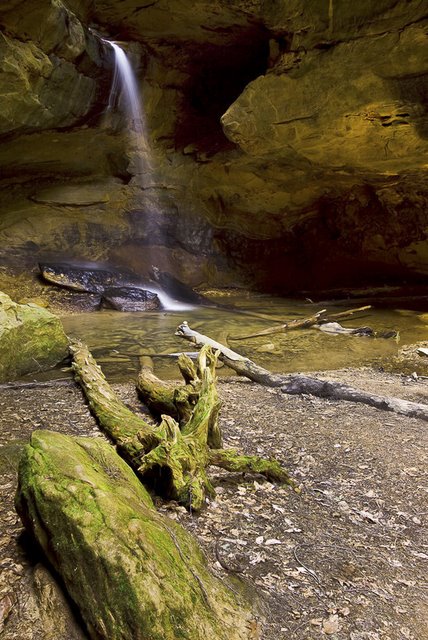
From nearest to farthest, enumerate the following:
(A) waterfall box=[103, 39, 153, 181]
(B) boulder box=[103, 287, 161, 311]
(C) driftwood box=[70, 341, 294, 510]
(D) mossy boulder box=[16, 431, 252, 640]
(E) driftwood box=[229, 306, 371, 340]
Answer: (D) mossy boulder box=[16, 431, 252, 640] < (C) driftwood box=[70, 341, 294, 510] < (E) driftwood box=[229, 306, 371, 340] < (A) waterfall box=[103, 39, 153, 181] < (B) boulder box=[103, 287, 161, 311]

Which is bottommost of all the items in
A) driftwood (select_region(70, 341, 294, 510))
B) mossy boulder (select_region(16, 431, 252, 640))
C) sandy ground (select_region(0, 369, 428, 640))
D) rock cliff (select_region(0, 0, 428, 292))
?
sandy ground (select_region(0, 369, 428, 640))

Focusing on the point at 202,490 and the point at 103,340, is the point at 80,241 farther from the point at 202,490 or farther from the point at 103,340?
the point at 202,490

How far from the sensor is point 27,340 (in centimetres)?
707

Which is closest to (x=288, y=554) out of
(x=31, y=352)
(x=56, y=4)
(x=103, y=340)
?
(x=31, y=352)

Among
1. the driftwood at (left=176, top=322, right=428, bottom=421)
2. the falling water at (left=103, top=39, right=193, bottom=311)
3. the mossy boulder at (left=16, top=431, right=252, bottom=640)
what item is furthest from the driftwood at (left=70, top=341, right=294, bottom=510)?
the falling water at (left=103, top=39, right=193, bottom=311)

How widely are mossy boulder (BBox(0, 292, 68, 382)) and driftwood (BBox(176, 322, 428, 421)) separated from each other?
2.87 m

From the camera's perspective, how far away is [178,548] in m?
2.19

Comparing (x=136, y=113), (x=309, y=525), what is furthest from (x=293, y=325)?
(x=136, y=113)

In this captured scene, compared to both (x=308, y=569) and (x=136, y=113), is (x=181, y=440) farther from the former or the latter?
(x=136, y=113)

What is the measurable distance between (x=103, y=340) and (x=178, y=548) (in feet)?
26.0

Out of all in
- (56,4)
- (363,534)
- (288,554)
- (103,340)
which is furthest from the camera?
(56,4)

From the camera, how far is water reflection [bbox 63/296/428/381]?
27.3 feet

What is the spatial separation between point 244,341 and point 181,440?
6.82 m

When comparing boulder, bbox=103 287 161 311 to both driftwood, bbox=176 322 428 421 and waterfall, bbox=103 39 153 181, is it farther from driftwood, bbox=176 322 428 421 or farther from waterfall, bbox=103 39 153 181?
driftwood, bbox=176 322 428 421
